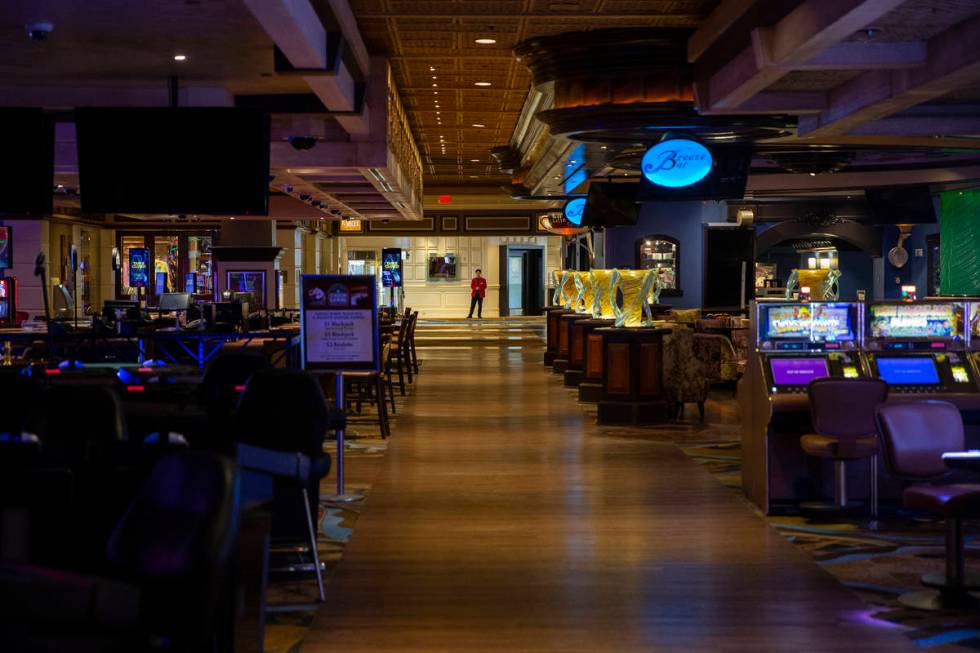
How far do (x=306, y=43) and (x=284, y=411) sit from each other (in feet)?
9.20

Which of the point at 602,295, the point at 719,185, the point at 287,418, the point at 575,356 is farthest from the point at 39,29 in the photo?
the point at 575,356

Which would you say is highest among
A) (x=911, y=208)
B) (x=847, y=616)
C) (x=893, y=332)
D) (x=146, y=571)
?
(x=911, y=208)

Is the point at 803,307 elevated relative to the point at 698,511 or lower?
elevated

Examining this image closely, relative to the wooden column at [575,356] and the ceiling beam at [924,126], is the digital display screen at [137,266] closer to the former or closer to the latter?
the wooden column at [575,356]

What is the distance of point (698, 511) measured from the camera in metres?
7.68

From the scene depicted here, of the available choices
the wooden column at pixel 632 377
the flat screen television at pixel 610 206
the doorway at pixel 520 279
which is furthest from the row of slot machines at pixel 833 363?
the doorway at pixel 520 279

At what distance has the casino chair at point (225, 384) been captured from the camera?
542cm

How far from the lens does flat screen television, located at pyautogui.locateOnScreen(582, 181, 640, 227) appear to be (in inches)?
747

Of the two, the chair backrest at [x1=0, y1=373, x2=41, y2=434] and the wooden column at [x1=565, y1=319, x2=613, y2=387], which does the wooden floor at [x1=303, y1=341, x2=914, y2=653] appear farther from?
the wooden column at [x1=565, y1=319, x2=613, y2=387]

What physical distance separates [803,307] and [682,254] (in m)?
12.8

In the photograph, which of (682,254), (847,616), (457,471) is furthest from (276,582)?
(682,254)

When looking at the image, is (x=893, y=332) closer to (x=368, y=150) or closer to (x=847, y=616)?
(x=847, y=616)

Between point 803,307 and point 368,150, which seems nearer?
point 803,307

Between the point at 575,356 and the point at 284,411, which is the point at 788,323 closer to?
the point at 284,411
